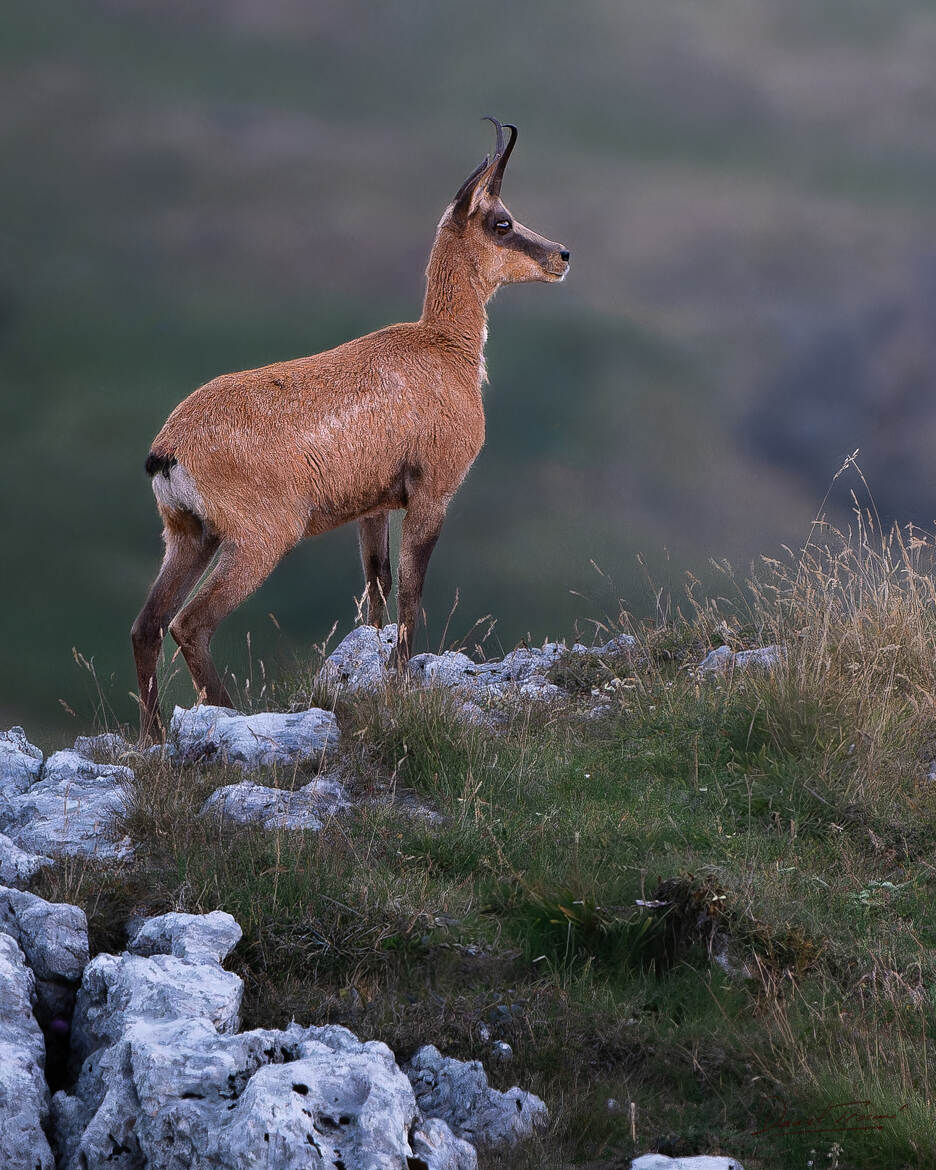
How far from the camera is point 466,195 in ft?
32.4

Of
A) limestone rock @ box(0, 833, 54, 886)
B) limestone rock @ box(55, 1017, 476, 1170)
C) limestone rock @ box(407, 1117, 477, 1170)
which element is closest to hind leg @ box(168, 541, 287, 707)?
limestone rock @ box(0, 833, 54, 886)

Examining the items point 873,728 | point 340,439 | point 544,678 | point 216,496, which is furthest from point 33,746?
→ point 873,728

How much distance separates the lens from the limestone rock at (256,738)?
273 inches

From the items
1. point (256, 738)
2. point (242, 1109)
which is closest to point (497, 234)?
point (256, 738)

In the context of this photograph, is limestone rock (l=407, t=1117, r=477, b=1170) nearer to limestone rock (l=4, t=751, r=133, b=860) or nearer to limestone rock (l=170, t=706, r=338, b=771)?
limestone rock (l=4, t=751, r=133, b=860)

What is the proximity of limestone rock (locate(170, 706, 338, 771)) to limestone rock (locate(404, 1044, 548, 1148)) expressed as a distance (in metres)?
2.92

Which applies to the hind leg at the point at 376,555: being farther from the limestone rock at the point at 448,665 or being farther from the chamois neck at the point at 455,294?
the chamois neck at the point at 455,294

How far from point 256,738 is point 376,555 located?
10.8 ft

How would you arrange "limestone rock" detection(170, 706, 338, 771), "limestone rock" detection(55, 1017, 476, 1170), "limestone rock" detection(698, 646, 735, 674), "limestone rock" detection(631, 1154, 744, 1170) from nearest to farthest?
"limestone rock" detection(55, 1017, 476, 1170)
"limestone rock" detection(631, 1154, 744, 1170)
"limestone rock" detection(170, 706, 338, 771)
"limestone rock" detection(698, 646, 735, 674)

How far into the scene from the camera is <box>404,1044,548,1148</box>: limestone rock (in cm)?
384

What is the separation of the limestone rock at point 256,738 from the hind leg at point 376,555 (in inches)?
105

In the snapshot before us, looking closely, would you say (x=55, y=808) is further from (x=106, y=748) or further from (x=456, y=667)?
(x=456, y=667)

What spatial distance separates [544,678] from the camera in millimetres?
10023

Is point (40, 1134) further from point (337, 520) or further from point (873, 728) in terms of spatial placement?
point (337, 520)
